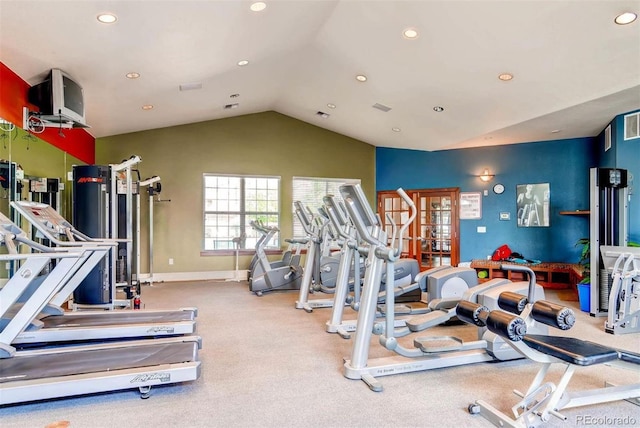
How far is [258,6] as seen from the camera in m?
3.95

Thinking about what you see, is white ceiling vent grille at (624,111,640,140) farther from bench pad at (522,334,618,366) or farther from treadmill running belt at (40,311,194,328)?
treadmill running belt at (40,311,194,328)

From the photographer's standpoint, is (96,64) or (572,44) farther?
(96,64)

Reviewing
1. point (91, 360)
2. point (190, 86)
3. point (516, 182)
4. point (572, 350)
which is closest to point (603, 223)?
point (516, 182)

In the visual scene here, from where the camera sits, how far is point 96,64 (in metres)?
4.34

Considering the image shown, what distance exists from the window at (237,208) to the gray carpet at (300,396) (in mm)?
4538

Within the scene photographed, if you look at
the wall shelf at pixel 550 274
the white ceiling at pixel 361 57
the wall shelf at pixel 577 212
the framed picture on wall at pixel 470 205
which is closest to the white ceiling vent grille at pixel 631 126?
the white ceiling at pixel 361 57

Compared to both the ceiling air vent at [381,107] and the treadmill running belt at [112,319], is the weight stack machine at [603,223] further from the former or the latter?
the treadmill running belt at [112,319]

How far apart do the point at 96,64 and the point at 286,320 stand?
3.67 m

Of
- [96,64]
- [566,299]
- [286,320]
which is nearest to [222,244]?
[286,320]

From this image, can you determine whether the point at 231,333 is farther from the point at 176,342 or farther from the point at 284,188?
the point at 284,188

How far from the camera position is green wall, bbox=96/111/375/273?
25.8ft

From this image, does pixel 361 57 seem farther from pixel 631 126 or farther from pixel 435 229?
pixel 435 229

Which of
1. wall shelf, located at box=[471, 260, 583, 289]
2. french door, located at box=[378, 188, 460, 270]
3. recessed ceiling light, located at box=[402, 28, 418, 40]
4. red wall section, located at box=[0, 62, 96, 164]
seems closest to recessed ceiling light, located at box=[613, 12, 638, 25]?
recessed ceiling light, located at box=[402, 28, 418, 40]

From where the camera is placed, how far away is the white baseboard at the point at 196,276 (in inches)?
308
